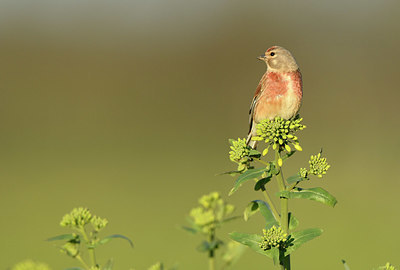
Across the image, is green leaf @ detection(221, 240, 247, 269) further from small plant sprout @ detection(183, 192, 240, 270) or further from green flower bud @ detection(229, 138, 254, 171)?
green flower bud @ detection(229, 138, 254, 171)

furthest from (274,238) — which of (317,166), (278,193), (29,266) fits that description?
(29,266)

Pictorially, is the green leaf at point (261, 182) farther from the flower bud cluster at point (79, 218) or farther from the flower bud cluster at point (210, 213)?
the flower bud cluster at point (79, 218)

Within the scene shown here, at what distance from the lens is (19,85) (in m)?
22.7

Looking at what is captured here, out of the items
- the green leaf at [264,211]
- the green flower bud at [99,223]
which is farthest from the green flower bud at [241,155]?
the green flower bud at [99,223]

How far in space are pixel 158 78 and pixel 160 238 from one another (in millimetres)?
12580

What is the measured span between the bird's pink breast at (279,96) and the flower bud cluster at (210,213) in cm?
246

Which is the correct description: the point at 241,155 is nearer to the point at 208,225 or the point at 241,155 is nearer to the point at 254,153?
the point at 254,153

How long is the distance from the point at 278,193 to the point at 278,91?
2.41 metres

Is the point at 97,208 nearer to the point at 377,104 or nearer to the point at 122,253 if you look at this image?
the point at 122,253

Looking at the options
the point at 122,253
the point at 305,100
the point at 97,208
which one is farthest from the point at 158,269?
the point at 305,100

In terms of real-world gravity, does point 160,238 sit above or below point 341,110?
below

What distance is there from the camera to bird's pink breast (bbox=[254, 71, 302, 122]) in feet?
12.9

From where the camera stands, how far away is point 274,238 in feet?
5.16

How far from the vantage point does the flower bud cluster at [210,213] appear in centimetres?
140
